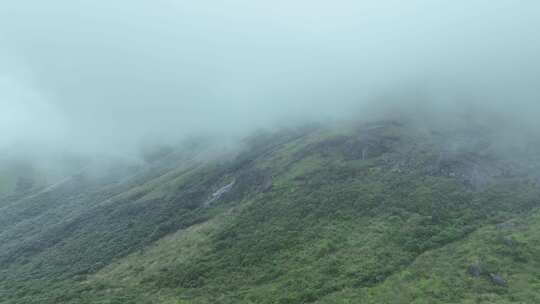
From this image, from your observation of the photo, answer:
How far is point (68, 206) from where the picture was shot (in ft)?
425

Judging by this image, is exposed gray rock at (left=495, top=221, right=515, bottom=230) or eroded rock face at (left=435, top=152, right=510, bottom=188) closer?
exposed gray rock at (left=495, top=221, right=515, bottom=230)

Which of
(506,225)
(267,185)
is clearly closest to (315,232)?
(267,185)

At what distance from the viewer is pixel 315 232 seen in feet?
214

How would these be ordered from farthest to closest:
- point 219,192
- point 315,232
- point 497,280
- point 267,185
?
point 219,192, point 267,185, point 315,232, point 497,280

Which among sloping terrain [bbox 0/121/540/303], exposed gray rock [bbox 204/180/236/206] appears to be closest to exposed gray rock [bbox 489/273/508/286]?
sloping terrain [bbox 0/121/540/303]

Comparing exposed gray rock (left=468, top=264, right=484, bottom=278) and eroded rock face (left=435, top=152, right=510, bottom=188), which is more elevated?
eroded rock face (left=435, top=152, right=510, bottom=188)

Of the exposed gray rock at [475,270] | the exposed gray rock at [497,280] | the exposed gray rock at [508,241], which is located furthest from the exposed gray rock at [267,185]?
the exposed gray rock at [497,280]

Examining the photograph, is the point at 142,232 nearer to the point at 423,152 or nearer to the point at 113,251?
the point at 113,251

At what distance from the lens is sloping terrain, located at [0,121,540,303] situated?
162ft

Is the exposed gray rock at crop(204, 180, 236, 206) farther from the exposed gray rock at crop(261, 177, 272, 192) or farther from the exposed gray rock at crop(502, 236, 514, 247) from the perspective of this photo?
the exposed gray rock at crop(502, 236, 514, 247)

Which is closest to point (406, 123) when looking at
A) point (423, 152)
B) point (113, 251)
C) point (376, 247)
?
point (423, 152)

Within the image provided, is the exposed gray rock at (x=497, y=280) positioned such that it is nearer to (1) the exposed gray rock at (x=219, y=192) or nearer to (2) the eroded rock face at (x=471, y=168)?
(2) the eroded rock face at (x=471, y=168)

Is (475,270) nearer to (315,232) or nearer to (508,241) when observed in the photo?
(508,241)

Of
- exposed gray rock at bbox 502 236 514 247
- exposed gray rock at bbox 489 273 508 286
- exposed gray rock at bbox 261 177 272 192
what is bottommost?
exposed gray rock at bbox 489 273 508 286
